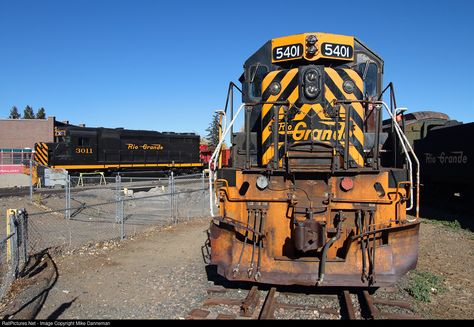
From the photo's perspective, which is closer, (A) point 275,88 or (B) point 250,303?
(B) point 250,303

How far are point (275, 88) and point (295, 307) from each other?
3.60 metres

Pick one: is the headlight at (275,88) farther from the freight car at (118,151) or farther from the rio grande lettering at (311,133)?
the freight car at (118,151)

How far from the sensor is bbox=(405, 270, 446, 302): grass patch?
589 centimetres

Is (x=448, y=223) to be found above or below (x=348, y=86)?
below

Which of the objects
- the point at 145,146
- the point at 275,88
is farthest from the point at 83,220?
the point at 145,146

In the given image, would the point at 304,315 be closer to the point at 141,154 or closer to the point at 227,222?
the point at 227,222

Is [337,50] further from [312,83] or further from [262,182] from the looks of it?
[262,182]

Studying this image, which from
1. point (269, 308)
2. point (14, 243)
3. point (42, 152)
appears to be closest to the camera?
point (269, 308)

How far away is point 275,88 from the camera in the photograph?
23.2ft

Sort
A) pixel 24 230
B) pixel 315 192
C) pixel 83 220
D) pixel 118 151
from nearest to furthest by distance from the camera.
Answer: pixel 315 192
pixel 24 230
pixel 83 220
pixel 118 151

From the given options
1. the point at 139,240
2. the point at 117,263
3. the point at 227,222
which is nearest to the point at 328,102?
the point at 227,222

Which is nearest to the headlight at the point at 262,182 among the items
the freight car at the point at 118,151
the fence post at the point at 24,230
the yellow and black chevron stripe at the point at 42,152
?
the fence post at the point at 24,230

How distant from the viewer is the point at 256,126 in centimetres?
770

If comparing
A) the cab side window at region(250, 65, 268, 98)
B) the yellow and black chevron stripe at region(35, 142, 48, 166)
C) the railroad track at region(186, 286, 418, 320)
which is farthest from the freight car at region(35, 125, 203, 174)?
the railroad track at region(186, 286, 418, 320)
